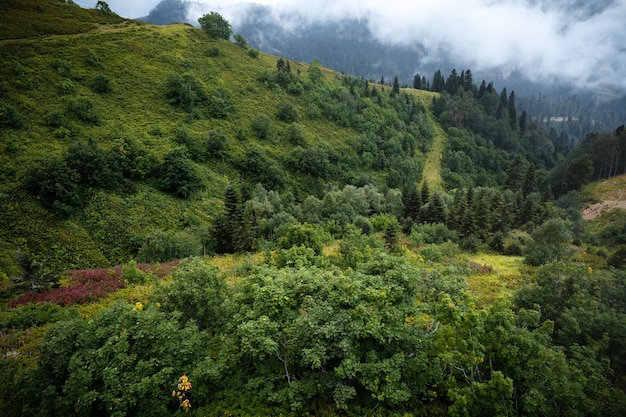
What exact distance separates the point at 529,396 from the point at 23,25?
97022mm

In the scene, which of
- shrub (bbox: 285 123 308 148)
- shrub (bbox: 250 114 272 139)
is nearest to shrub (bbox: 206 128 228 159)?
shrub (bbox: 250 114 272 139)


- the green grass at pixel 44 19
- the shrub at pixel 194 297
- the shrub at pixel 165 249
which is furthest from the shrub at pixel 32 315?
the green grass at pixel 44 19

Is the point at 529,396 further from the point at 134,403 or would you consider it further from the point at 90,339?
the point at 90,339

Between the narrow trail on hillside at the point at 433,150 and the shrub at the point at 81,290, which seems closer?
the shrub at the point at 81,290

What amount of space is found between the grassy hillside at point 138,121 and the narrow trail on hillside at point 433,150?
15.4ft

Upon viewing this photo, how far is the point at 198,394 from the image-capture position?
9.63m

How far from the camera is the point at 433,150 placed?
109 m

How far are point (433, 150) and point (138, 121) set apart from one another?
9373cm

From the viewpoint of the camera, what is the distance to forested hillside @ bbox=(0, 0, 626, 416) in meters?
9.05

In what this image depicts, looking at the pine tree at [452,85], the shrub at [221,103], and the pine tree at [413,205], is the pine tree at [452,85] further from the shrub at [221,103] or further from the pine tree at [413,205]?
the pine tree at [413,205]

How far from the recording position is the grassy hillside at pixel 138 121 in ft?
115

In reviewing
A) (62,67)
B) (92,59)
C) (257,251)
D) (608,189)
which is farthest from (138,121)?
(608,189)

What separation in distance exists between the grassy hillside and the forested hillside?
1.27 feet

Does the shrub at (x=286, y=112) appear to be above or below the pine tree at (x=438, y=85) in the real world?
below
